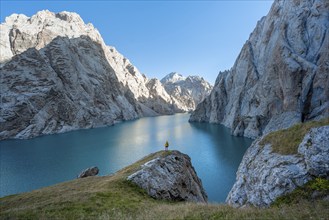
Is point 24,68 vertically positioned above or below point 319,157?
above

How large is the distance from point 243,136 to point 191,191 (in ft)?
226

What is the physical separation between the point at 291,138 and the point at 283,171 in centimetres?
349

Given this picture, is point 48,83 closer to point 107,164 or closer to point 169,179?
point 107,164

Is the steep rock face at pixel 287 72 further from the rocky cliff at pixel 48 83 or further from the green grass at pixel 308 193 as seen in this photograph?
the rocky cliff at pixel 48 83

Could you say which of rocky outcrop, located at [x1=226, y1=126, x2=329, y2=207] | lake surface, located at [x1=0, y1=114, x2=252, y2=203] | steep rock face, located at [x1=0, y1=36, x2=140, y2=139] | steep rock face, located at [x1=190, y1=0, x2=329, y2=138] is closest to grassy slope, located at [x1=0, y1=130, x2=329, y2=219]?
rocky outcrop, located at [x1=226, y1=126, x2=329, y2=207]

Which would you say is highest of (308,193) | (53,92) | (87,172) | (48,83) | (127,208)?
(48,83)

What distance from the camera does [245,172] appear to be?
19.7 meters

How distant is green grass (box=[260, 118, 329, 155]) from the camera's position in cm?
1622

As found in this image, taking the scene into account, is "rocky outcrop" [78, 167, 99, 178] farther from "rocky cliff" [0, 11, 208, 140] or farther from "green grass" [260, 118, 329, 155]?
"rocky cliff" [0, 11, 208, 140]

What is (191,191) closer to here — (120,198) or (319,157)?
(120,198)

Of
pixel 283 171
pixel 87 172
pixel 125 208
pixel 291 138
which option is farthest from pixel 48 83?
pixel 283 171

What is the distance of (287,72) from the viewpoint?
73.9 meters

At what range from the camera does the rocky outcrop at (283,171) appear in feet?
45.3

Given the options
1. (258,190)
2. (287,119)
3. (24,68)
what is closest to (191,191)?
(258,190)
